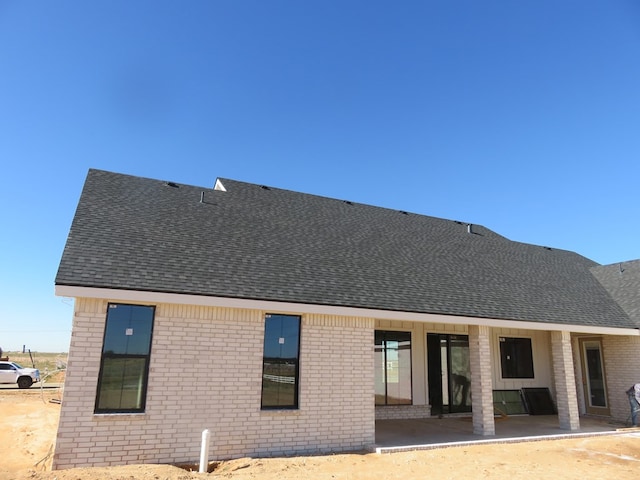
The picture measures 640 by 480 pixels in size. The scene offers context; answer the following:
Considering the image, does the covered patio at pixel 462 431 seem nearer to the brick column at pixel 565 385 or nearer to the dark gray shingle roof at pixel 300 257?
the brick column at pixel 565 385

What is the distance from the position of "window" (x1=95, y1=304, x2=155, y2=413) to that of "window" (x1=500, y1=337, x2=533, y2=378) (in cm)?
1360

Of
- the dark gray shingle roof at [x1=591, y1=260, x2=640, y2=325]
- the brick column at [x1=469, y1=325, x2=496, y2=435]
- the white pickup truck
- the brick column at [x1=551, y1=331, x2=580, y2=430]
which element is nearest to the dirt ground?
the brick column at [x1=469, y1=325, x2=496, y2=435]

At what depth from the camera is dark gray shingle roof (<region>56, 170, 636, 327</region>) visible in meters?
9.54

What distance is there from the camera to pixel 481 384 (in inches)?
480

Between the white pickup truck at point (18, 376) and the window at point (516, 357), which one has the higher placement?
the window at point (516, 357)

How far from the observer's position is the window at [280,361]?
9781 millimetres

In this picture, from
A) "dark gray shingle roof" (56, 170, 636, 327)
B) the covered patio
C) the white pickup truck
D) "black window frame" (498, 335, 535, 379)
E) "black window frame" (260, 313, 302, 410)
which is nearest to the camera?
"dark gray shingle roof" (56, 170, 636, 327)

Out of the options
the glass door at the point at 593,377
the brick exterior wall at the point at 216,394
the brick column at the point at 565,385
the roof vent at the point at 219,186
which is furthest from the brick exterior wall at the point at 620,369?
the roof vent at the point at 219,186

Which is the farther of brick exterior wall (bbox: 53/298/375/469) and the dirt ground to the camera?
brick exterior wall (bbox: 53/298/375/469)

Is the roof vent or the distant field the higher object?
the roof vent

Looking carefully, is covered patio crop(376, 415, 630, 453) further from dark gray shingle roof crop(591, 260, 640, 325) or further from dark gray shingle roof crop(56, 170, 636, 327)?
dark gray shingle roof crop(591, 260, 640, 325)

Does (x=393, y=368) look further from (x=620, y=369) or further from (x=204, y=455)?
(x=204, y=455)

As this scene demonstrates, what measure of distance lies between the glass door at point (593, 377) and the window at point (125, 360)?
1583cm

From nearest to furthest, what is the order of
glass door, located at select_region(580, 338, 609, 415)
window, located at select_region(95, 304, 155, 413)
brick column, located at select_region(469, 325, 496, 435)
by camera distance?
1. window, located at select_region(95, 304, 155, 413)
2. brick column, located at select_region(469, 325, 496, 435)
3. glass door, located at select_region(580, 338, 609, 415)
